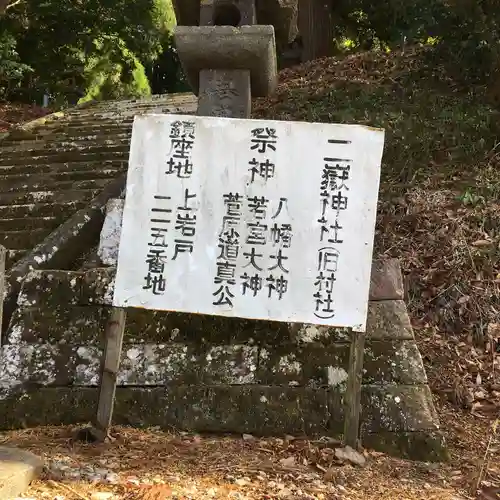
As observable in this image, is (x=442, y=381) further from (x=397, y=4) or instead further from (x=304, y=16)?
(x=304, y=16)

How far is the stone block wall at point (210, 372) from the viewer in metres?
2.92

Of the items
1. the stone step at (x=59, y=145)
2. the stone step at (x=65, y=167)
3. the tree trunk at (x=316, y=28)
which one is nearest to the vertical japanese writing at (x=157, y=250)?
the stone step at (x=65, y=167)

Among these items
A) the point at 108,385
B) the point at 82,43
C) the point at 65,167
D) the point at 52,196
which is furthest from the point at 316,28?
the point at 108,385

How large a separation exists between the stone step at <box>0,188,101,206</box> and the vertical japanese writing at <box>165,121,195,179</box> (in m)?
2.65

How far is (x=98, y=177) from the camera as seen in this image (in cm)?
573

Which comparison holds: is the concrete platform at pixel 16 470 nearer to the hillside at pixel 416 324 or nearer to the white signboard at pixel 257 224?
the hillside at pixel 416 324

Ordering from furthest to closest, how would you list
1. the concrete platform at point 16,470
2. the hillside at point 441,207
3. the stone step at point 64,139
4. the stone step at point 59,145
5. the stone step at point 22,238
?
the stone step at point 64,139
the stone step at point 59,145
the stone step at point 22,238
the hillside at point 441,207
the concrete platform at point 16,470

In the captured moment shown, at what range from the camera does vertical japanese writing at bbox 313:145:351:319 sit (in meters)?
2.65

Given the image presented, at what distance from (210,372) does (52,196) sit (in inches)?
118

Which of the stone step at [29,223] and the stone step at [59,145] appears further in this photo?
the stone step at [59,145]

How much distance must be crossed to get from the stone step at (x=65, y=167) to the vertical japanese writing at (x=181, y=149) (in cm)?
328

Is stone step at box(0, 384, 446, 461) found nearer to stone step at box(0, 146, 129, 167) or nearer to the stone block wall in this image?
the stone block wall

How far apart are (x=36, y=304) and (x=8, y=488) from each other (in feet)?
4.84

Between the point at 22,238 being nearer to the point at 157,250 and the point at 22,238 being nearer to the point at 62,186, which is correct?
the point at 62,186
